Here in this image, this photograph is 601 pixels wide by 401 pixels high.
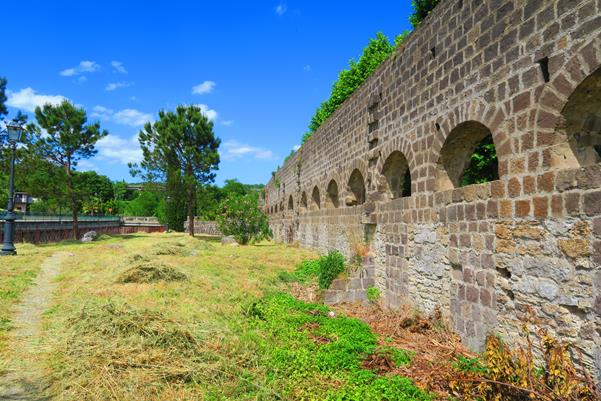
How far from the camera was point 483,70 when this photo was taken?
4848 mm

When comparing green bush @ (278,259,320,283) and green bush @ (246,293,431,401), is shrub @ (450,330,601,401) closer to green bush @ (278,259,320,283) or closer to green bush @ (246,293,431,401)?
green bush @ (246,293,431,401)

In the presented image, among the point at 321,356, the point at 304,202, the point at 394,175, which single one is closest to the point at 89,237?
the point at 304,202

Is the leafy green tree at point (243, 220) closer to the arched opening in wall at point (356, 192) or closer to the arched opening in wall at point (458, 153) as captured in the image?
the arched opening in wall at point (356, 192)

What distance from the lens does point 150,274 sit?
838 centimetres

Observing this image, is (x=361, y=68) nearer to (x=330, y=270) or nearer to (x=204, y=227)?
(x=330, y=270)

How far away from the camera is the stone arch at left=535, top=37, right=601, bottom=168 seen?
3.55 meters

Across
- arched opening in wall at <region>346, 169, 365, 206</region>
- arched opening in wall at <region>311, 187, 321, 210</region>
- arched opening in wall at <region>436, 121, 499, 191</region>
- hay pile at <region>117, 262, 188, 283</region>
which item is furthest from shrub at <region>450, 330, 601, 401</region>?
arched opening in wall at <region>311, 187, 321, 210</region>

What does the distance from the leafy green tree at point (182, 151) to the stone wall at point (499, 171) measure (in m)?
20.4

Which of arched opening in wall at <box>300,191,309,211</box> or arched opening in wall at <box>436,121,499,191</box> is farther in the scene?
arched opening in wall at <box>300,191,309,211</box>

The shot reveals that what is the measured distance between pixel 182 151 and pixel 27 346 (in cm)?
2356

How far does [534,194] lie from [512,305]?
120 centimetres

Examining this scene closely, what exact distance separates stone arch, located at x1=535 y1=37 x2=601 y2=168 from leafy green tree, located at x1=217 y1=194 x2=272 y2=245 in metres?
17.9

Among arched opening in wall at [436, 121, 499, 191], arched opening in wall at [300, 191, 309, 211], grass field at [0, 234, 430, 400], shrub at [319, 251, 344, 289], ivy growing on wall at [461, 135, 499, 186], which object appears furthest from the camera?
arched opening in wall at [300, 191, 309, 211]

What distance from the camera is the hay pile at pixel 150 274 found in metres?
8.20
